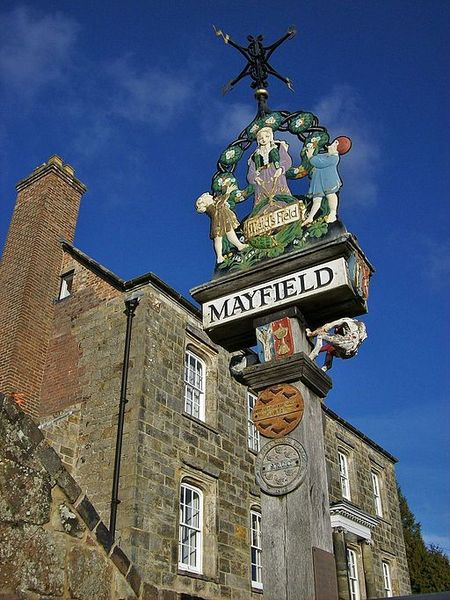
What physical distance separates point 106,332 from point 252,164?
8.61 m

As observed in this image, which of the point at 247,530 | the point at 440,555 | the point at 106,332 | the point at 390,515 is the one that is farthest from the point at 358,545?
the point at 440,555

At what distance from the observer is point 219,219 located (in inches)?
252

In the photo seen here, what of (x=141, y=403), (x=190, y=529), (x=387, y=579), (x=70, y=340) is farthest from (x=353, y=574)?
(x=70, y=340)

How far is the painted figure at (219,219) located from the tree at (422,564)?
106 feet

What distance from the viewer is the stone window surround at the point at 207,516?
1299cm

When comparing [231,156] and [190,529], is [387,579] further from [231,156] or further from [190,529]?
[231,156]

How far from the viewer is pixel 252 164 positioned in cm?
655

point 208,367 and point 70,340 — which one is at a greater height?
point 70,340

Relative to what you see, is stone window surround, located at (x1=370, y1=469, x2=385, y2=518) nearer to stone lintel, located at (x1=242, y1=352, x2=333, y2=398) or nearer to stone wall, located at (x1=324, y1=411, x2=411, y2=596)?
stone wall, located at (x1=324, y1=411, x2=411, y2=596)

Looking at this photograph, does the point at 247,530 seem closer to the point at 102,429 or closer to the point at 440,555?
the point at 102,429

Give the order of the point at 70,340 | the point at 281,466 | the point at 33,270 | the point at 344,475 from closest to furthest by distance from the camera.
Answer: the point at 281,466, the point at 70,340, the point at 33,270, the point at 344,475

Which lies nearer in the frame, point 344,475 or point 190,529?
point 190,529

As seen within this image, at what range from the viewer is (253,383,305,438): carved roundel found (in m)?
5.09

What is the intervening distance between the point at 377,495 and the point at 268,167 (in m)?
19.4
